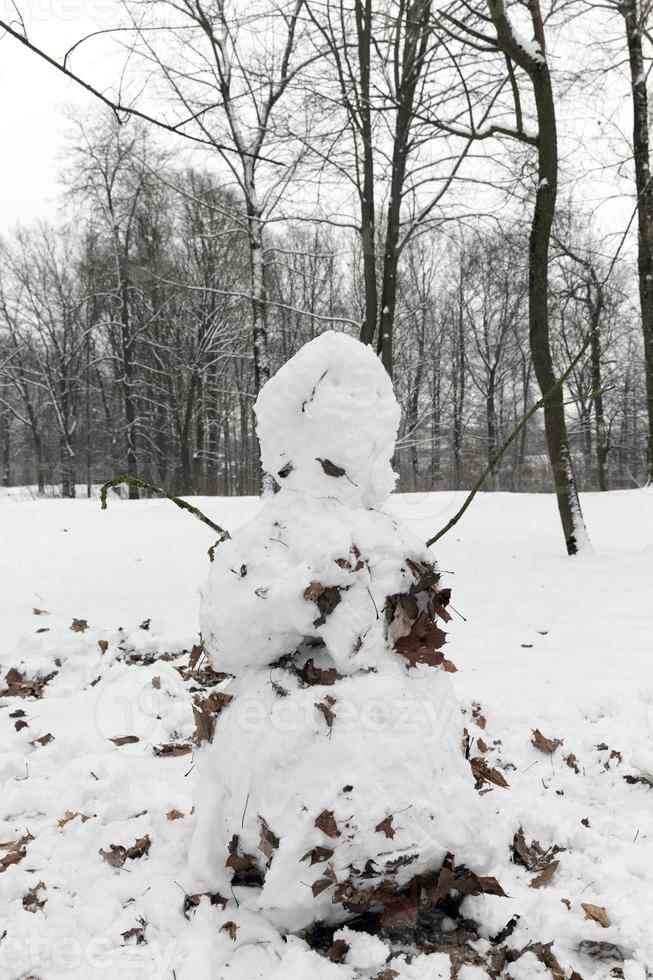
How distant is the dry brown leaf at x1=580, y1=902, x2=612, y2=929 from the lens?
1691 millimetres

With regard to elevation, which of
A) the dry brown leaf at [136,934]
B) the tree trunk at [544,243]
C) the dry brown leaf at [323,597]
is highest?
the tree trunk at [544,243]

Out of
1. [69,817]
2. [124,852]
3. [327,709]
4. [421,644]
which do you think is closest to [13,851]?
[69,817]

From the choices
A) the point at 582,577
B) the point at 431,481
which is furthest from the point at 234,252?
the point at 582,577

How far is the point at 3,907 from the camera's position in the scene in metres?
1.85

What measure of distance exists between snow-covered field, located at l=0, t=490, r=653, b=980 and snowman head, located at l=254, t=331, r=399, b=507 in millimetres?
1225

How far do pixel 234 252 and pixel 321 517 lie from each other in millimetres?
22283

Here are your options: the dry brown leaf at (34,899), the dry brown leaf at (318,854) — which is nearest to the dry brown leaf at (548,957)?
the dry brown leaf at (318,854)

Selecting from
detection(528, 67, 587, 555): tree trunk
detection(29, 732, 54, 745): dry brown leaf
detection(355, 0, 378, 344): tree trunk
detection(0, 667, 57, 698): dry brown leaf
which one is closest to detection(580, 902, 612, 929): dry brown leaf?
detection(29, 732, 54, 745): dry brown leaf

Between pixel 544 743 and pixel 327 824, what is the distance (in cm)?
157

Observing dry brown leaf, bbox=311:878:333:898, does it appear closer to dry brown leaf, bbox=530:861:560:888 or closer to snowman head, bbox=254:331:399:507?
dry brown leaf, bbox=530:861:560:888

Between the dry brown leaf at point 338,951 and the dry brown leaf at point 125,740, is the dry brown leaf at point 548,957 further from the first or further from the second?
the dry brown leaf at point 125,740

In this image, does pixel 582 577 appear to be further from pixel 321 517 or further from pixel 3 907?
pixel 3 907

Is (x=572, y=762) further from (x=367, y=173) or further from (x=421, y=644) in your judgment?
(x=367, y=173)

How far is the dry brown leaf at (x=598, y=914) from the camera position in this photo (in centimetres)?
169
